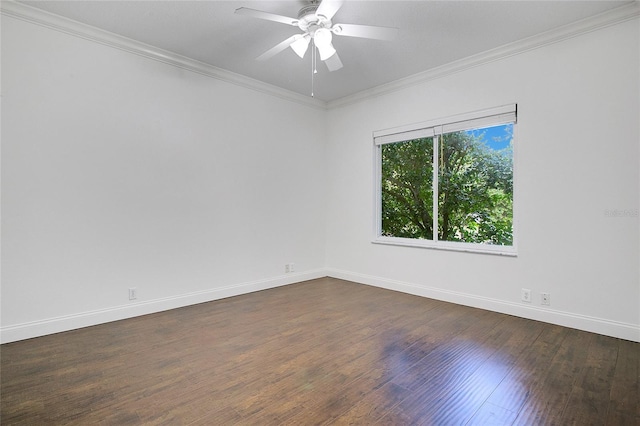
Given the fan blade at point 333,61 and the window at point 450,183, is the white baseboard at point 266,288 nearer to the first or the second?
Answer: the window at point 450,183

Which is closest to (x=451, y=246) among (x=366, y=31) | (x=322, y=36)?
(x=366, y=31)

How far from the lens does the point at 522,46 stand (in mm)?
3189

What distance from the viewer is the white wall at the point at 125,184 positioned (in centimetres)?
270

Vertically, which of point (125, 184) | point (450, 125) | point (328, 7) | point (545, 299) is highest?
point (328, 7)

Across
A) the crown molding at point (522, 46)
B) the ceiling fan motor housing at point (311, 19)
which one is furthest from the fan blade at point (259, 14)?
the crown molding at point (522, 46)

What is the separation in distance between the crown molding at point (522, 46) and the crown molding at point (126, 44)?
160 cm

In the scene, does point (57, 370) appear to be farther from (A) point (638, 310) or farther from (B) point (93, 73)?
(A) point (638, 310)

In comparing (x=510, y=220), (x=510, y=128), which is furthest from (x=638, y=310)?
(x=510, y=128)

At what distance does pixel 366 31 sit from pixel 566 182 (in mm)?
2306

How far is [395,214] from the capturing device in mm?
4531

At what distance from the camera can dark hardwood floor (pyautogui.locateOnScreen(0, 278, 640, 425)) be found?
5.69ft

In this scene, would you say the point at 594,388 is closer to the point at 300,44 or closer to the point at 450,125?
the point at 450,125

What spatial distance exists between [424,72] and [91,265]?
419 centimetres

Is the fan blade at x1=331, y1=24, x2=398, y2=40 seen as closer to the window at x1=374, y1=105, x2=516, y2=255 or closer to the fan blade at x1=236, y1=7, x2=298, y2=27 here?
the fan blade at x1=236, y1=7, x2=298, y2=27
